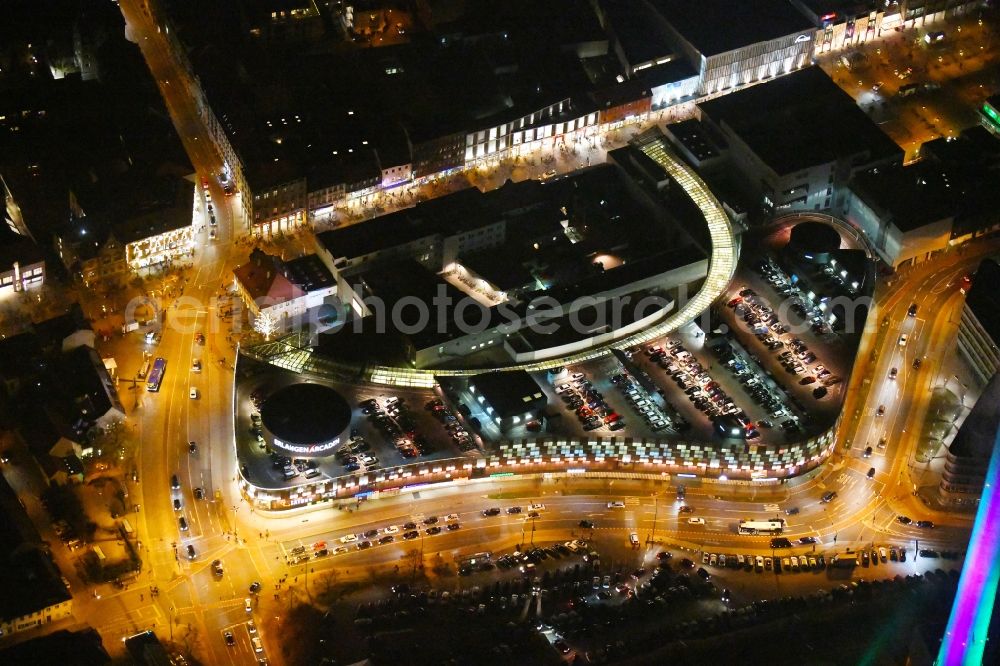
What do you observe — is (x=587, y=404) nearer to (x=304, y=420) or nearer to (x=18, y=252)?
(x=304, y=420)

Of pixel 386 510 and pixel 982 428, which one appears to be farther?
pixel 982 428

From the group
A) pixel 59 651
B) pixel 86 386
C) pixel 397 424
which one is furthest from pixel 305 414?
Result: pixel 59 651

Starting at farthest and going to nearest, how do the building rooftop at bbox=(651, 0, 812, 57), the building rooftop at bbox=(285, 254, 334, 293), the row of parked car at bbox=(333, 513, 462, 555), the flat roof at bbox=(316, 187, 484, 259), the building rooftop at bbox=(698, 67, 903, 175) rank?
the building rooftop at bbox=(651, 0, 812, 57), the building rooftop at bbox=(698, 67, 903, 175), the flat roof at bbox=(316, 187, 484, 259), the building rooftop at bbox=(285, 254, 334, 293), the row of parked car at bbox=(333, 513, 462, 555)

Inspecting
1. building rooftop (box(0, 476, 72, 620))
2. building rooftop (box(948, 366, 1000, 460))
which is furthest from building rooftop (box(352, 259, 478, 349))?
building rooftop (box(948, 366, 1000, 460))

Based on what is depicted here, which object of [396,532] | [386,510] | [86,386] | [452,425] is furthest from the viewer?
[86,386]

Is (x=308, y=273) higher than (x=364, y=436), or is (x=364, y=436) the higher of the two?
(x=308, y=273)

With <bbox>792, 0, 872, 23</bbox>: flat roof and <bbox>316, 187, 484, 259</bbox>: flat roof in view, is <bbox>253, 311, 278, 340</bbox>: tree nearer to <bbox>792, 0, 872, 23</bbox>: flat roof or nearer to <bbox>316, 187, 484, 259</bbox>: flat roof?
<bbox>316, 187, 484, 259</bbox>: flat roof
